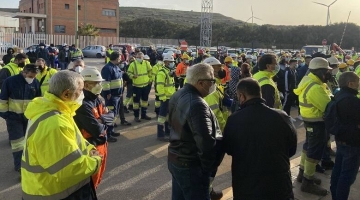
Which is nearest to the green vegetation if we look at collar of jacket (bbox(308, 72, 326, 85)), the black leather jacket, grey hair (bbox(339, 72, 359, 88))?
collar of jacket (bbox(308, 72, 326, 85))

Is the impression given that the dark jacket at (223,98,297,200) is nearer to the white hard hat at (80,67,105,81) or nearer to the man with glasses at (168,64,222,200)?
the man with glasses at (168,64,222,200)

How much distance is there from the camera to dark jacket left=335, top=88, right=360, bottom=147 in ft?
14.0

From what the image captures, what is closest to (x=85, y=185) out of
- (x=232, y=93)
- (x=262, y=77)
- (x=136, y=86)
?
(x=262, y=77)

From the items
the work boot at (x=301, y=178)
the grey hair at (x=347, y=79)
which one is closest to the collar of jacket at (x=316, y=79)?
the grey hair at (x=347, y=79)

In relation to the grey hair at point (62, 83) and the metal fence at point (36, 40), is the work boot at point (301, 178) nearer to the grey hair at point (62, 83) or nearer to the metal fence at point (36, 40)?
the grey hair at point (62, 83)

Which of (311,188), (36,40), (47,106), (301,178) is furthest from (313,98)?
(36,40)

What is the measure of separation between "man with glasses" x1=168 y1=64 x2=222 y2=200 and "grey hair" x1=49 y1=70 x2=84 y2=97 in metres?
0.96

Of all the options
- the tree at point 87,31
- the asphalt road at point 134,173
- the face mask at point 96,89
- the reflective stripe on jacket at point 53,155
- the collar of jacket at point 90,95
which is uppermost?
the tree at point 87,31

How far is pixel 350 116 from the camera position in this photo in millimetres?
4312

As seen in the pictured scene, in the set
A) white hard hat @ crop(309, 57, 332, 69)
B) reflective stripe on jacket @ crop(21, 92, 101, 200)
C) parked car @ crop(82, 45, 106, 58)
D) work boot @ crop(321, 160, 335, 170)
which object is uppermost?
parked car @ crop(82, 45, 106, 58)

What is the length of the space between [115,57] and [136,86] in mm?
1696

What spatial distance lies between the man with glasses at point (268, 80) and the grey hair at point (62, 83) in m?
3.20

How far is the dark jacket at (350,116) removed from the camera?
427 centimetres

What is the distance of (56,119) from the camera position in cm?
269
